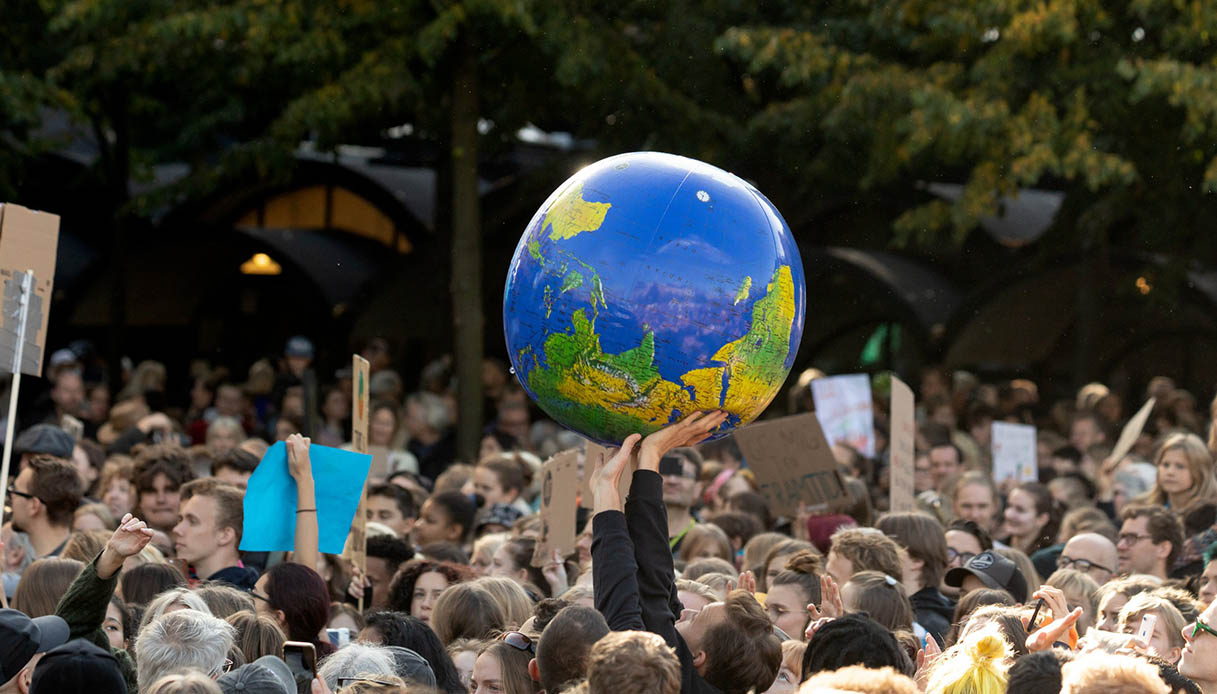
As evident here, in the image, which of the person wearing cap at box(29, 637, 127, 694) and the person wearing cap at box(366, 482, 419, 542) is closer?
the person wearing cap at box(29, 637, 127, 694)

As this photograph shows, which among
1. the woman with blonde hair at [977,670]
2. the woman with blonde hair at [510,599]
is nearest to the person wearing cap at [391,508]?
the woman with blonde hair at [510,599]

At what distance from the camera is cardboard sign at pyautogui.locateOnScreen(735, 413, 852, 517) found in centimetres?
878

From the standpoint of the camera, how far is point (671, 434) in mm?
4754

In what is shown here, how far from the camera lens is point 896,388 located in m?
9.30

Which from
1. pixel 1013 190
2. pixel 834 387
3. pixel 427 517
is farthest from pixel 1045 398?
pixel 427 517

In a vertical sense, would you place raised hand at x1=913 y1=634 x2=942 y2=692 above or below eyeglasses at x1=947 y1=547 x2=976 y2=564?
below

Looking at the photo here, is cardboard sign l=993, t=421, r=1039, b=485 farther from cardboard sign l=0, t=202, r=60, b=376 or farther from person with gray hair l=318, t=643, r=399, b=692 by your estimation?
person with gray hair l=318, t=643, r=399, b=692

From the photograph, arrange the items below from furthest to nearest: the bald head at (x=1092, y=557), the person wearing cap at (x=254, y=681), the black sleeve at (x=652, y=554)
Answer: the bald head at (x=1092, y=557)
the black sleeve at (x=652, y=554)
the person wearing cap at (x=254, y=681)

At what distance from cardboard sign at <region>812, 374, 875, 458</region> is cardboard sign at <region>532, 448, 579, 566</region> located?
473 cm

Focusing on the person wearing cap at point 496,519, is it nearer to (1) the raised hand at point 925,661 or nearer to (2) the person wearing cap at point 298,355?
(1) the raised hand at point 925,661

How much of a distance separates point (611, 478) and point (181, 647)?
132 cm

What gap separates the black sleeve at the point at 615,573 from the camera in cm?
438

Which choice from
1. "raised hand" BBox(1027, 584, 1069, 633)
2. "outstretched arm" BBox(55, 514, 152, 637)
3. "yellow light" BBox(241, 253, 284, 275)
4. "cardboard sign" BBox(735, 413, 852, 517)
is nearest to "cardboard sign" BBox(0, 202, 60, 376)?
"outstretched arm" BBox(55, 514, 152, 637)

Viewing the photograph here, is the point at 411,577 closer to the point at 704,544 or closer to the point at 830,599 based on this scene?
the point at 704,544
